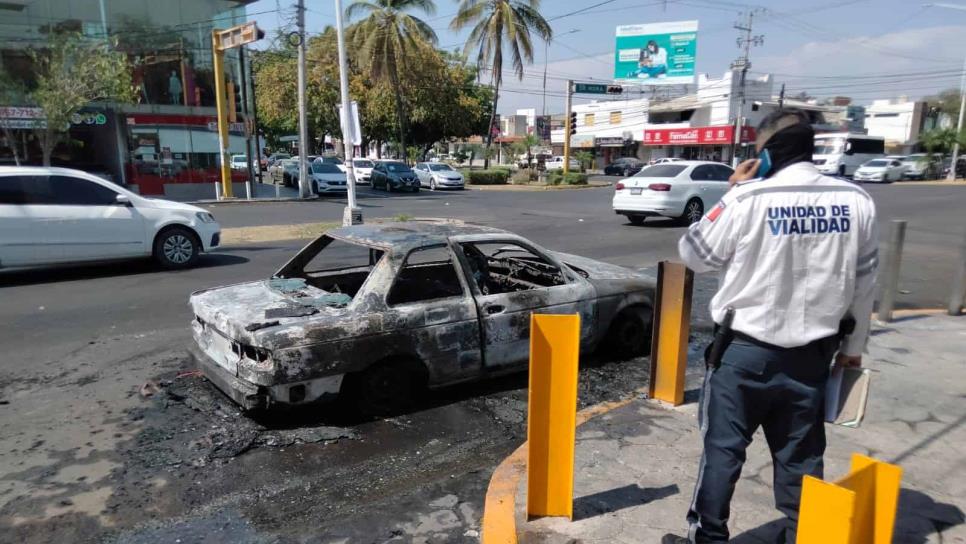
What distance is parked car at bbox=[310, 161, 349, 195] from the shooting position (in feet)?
88.4

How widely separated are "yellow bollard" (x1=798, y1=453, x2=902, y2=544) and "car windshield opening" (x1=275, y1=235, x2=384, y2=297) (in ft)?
12.1

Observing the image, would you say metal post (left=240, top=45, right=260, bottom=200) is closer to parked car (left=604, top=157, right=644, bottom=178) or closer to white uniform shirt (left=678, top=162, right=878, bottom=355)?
white uniform shirt (left=678, top=162, right=878, bottom=355)

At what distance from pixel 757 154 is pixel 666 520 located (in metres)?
1.76

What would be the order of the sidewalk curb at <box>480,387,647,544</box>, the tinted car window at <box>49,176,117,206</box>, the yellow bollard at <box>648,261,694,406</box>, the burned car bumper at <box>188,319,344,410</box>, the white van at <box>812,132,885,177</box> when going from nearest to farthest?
the sidewalk curb at <box>480,387,647,544</box> → the burned car bumper at <box>188,319,344,410</box> → the yellow bollard at <box>648,261,694,406</box> → the tinted car window at <box>49,176,117,206</box> → the white van at <box>812,132,885,177</box>

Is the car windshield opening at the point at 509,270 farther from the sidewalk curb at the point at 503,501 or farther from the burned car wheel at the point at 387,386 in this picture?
→ the sidewalk curb at the point at 503,501

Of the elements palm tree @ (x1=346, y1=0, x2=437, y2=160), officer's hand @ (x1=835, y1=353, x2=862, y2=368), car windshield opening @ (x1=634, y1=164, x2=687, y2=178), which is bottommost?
officer's hand @ (x1=835, y1=353, x2=862, y2=368)

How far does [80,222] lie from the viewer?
912 centimetres

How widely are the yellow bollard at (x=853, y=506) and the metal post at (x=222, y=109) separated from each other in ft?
82.7

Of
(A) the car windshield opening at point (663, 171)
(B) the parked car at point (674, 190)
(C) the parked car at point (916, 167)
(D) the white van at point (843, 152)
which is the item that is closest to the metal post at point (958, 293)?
(B) the parked car at point (674, 190)

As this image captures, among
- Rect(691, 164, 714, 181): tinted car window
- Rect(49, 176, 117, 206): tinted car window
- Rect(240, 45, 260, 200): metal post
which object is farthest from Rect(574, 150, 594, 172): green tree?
Rect(49, 176, 117, 206): tinted car window

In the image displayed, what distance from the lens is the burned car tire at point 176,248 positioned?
32.4 feet

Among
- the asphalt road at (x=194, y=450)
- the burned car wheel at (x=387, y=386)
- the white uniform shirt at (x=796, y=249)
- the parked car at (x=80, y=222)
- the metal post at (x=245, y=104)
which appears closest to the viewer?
the white uniform shirt at (x=796, y=249)

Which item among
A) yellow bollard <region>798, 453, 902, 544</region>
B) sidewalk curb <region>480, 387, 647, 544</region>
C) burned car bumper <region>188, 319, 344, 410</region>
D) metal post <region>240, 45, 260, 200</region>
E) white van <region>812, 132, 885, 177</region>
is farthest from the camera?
white van <region>812, 132, 885, 177</region>

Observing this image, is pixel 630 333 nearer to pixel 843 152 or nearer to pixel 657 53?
pixel 843 152
